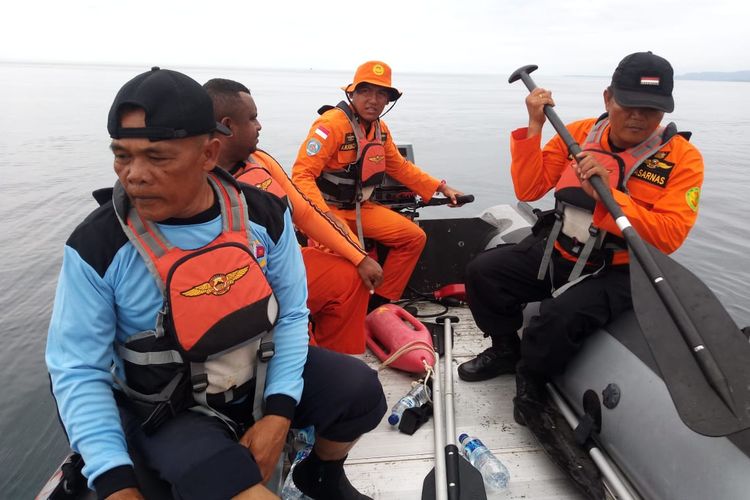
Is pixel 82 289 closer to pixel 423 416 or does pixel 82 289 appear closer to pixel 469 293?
pixel 423 416

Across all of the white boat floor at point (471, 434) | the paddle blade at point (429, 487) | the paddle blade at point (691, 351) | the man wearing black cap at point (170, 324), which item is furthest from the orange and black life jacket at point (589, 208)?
the man wearing black cap at point (170, 324)

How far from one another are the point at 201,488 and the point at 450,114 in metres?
28.0

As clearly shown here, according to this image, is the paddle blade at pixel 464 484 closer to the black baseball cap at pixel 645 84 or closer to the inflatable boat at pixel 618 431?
the inflatable boat at pixel 618 431

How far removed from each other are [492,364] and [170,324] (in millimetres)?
1910

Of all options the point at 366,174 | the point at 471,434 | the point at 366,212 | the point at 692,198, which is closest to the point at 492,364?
the point at 471,434

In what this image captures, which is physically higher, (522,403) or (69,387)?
(69,387)

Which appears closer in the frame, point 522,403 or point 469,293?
point 522,403

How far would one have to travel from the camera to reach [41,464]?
3338 millimetres

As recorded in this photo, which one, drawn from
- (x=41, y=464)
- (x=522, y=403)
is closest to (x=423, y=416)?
(x=522, y=403)

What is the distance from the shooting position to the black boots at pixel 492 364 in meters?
2.82

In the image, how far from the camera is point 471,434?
2.43m

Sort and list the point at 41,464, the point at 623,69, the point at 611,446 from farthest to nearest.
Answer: the point at 41,464 < the point at 623,69 < the point at 611,446

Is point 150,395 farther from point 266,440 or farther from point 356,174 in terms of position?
point 356,174

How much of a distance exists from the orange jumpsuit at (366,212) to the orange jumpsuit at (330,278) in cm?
61
